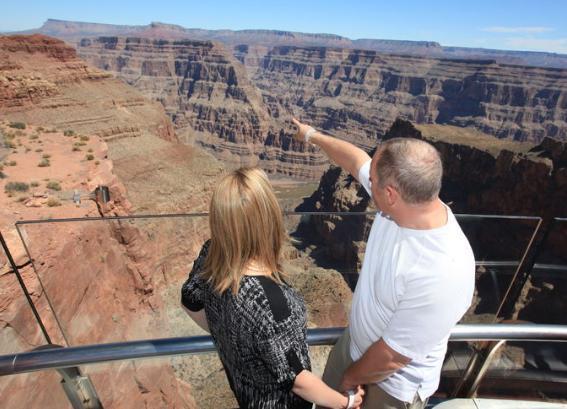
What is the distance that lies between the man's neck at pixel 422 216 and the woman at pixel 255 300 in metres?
0.55

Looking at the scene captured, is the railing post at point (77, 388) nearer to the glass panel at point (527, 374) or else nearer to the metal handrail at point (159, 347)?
the metal handrail at point (159, 347)

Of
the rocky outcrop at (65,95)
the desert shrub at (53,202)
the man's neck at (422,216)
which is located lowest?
the rocky outcrop at (65,95)

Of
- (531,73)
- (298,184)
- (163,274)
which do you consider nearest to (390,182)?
(163,274)

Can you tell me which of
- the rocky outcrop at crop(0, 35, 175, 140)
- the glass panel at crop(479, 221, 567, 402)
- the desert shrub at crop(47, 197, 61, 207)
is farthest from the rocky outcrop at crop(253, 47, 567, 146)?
the glass panel at crop(479, 221, 567, 402)

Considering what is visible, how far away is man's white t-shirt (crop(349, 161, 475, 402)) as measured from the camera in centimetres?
150

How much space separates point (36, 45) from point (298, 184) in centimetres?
4918

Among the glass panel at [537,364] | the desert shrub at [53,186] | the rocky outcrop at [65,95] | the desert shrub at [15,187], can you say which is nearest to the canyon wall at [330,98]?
the rocky outcrop at [65,95]

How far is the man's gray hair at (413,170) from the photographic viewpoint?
154 centimetres

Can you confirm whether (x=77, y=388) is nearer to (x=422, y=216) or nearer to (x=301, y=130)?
(x=422, y=216)

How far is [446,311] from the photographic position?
152 cm

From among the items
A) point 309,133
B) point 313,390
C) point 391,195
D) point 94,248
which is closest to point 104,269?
point 94,248

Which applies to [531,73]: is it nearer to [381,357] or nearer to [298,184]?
[298,184]

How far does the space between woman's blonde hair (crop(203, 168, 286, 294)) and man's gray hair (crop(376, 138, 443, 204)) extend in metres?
0.52

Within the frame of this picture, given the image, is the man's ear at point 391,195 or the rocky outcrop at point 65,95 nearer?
the man's ear at point 391,195
